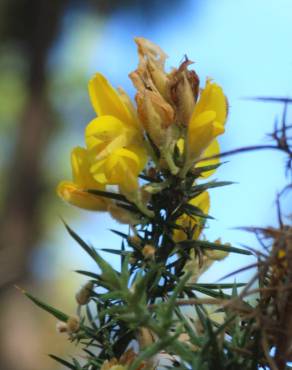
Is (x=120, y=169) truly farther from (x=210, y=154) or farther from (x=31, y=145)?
(x=31, y=145)

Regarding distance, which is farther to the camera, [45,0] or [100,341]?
[45,0]

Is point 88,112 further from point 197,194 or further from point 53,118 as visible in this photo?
point 197,194

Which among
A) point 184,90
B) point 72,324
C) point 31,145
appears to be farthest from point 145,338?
point 31,145

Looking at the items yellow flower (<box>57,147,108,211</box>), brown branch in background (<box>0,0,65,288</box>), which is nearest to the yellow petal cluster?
yellow flower (<box>57,147,108,211</box>)

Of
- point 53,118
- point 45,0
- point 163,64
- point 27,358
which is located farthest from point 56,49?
point 163,64

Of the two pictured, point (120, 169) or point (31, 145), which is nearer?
point (120, 169)

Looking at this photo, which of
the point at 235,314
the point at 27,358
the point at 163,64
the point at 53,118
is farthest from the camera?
the point at 53,118

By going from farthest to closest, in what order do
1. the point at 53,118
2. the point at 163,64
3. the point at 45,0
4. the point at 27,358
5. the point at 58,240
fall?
the point at 53,118 → the point at 58,240 → the point at 45,0 → the point at 27,358 → the point at 163,64
